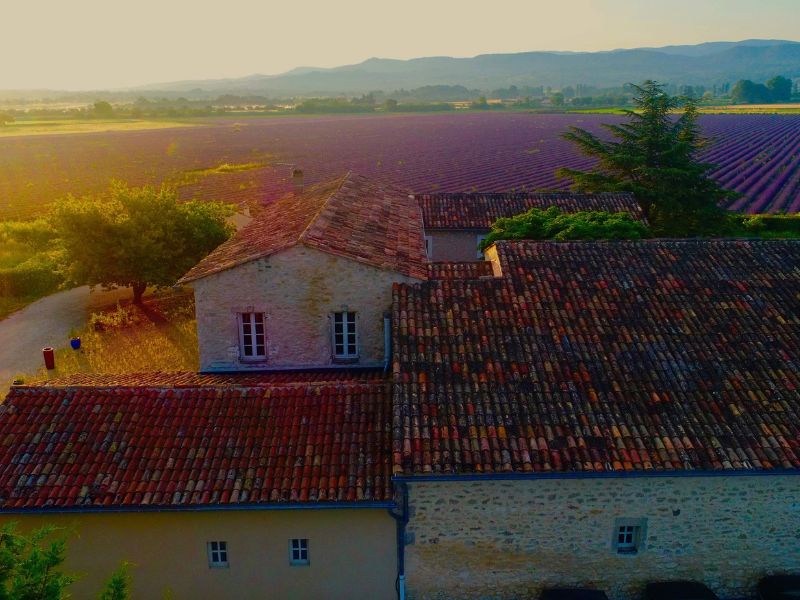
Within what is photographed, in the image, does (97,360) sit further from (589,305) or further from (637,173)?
(637,173)

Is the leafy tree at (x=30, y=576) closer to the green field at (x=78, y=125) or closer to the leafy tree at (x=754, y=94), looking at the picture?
the green field at (x=78, y=125)

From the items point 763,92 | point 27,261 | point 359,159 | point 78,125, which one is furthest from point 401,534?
point 763,92

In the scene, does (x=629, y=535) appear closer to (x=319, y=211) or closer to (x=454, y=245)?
(x=319, y=211)

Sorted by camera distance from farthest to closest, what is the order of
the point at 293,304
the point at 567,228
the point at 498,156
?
the point at 498,156
the point at 567,228
the point at 293,304

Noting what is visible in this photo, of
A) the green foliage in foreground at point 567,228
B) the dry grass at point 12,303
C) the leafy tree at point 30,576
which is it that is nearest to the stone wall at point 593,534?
the leafy tree at point 30,576

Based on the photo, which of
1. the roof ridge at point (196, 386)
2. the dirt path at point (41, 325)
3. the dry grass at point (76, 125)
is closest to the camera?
the roof ridge at point (196, 386)

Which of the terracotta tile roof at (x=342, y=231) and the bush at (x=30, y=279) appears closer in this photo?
the terracotta tile roof at (x=342, y=231)

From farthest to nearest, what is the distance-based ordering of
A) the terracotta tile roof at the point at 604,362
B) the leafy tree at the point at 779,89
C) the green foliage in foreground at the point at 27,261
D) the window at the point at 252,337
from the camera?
1. the leafy tree at the point at 779,89
2. the green foliage in foreground at the point at 27,261
3. the window at the point at 252,337
4. the terracotta tile roof at the point at 604,362

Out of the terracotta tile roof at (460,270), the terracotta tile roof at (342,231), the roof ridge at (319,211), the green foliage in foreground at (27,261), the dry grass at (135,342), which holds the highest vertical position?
the roof ridge at (319,211)
